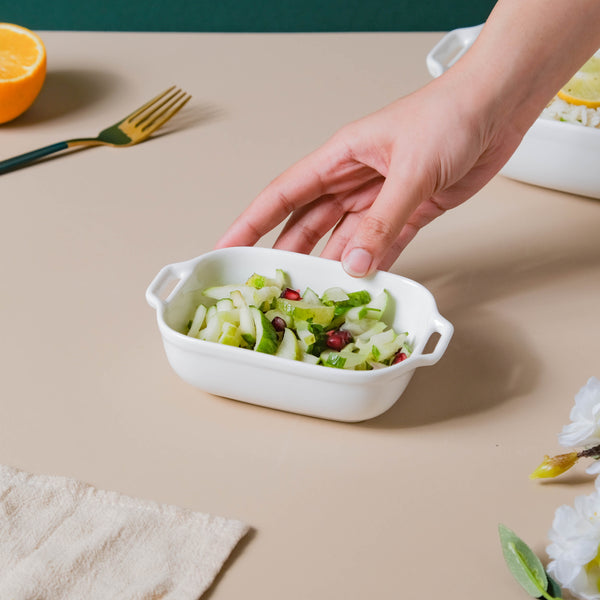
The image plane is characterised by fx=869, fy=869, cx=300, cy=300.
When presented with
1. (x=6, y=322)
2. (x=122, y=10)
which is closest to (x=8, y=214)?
(x=6, y=322)

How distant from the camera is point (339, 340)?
965 mm

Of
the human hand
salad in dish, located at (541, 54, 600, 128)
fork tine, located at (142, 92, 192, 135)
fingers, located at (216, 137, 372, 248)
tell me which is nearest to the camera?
the human hand

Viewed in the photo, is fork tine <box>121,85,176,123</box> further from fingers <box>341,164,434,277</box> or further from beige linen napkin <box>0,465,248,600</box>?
beige linen napkin <box>0,465,248,600</box>

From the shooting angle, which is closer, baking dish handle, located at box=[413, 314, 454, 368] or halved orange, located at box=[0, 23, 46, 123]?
baking dish handle, located at box=[413, 314, 454, 368]

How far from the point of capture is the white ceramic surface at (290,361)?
0.88 metres

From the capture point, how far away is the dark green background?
2600mm

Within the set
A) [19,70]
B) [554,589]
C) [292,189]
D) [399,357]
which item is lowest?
[554,589]

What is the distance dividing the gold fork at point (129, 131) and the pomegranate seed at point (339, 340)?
75cm

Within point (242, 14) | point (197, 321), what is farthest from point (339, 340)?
point (242, 14)

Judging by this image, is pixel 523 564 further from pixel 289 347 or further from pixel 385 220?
pixel 385 220

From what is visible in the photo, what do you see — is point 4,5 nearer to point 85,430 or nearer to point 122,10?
point 122,10

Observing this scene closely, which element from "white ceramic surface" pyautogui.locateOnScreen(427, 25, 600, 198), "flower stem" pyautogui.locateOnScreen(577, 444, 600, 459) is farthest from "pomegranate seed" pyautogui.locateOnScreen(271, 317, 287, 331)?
"white ceramic surface" pyautogui.locateOnScreen(427, 25, 600, 198)

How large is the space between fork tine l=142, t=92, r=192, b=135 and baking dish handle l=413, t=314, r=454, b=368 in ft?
2.73

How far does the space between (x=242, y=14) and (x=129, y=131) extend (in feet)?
3.93
